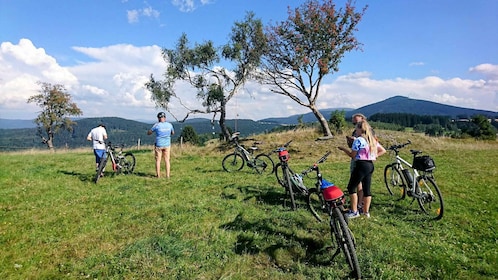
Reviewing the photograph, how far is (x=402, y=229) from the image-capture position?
573 centimetres

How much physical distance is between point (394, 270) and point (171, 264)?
3.20 metres

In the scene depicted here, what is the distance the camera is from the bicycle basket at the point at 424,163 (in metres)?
6.25

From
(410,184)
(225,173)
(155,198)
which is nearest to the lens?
(410,184)

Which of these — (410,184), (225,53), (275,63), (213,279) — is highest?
(225,53)

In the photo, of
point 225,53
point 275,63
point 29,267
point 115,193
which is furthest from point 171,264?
point 225,53

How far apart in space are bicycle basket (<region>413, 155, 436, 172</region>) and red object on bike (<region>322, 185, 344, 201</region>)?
298 centimetres

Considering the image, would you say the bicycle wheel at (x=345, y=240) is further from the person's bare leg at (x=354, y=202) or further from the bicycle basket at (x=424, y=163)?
the bicycle basket at (x=424, y=163)

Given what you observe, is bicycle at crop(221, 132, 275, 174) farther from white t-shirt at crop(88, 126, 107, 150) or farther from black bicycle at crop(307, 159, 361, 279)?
black bicycle at crop(307, 159, 361, 279)

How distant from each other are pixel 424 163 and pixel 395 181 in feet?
5.15

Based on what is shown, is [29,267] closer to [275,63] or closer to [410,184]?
[410,184]

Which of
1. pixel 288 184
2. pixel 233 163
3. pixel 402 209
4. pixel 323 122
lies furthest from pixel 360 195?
pixel 323 122

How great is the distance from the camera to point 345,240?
4156 millimetres

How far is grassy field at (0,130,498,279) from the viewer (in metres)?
4.33

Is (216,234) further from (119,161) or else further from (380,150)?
(119,161)
